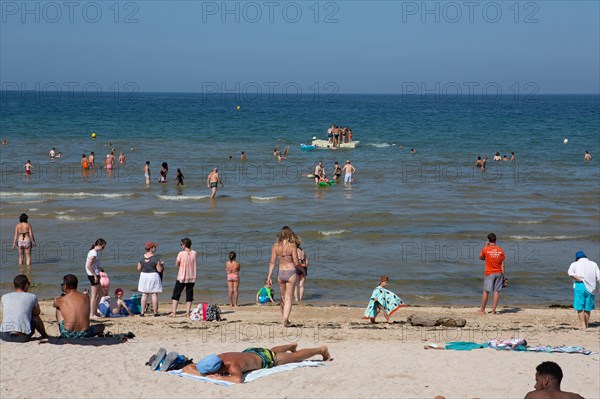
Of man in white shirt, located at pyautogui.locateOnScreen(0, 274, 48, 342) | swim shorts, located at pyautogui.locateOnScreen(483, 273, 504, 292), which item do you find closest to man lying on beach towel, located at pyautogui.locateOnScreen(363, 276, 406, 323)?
swim shorts, located at pyautogui.locateOnScreen(483, 273, 504, 292)

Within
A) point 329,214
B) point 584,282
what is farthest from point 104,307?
point 329,214

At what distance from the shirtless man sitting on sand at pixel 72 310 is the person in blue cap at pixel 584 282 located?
24.1ft

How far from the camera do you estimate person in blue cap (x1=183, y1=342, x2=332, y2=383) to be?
30.5 ft

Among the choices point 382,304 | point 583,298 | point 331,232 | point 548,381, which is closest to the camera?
point 548,381

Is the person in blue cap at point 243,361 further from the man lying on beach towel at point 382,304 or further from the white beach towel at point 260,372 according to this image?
the man lying on beach towel at point 382,304

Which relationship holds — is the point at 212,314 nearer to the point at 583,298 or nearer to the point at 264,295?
the point at 264,295

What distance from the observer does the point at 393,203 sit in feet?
90.7

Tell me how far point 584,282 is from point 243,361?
5.96 meters

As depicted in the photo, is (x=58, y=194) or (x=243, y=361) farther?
(x=58, y=194)

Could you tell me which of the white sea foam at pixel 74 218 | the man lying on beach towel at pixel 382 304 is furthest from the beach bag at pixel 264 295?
the white sea foam at pixel 74 218

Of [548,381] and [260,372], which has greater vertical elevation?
[548,381]

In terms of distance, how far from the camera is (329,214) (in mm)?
25062

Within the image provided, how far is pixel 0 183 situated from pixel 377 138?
3446 cm

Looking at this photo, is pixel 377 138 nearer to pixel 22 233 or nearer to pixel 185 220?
pixel 185 220
